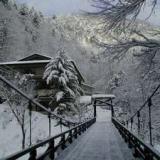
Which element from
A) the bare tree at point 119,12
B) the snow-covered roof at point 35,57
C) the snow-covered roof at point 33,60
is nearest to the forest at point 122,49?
the bare tree at point 119,12

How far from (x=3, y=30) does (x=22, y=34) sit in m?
19.7

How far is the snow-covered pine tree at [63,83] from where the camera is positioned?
39906mm

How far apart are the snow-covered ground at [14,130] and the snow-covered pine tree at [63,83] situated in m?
2.13

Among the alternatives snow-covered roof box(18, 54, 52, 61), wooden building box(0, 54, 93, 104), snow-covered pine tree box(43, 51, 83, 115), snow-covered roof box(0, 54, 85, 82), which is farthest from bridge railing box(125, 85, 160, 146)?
snow-covered roof box(18, 54, 52, 61)

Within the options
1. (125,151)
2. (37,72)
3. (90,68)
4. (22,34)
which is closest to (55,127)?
(37,72)

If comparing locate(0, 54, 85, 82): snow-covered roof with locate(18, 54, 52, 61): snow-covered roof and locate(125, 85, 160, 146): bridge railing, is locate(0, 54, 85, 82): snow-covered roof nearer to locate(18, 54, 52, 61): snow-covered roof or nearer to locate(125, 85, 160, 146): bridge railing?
locate(18, 54, 52, 61): snow-covered roof

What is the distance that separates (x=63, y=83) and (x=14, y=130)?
22.8 ft

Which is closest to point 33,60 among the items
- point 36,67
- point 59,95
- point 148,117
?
point 36,67

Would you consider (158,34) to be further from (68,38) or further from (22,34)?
(68,38)

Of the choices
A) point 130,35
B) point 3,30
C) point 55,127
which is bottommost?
point 55,127

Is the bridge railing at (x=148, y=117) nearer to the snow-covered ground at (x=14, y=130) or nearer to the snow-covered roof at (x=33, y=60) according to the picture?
the snow-covered ground at (x=14, y=130)

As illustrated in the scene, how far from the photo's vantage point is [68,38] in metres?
140

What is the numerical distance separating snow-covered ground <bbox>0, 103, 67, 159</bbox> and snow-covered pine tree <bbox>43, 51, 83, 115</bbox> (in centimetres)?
213

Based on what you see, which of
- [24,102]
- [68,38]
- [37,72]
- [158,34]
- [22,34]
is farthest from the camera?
[68,38]
